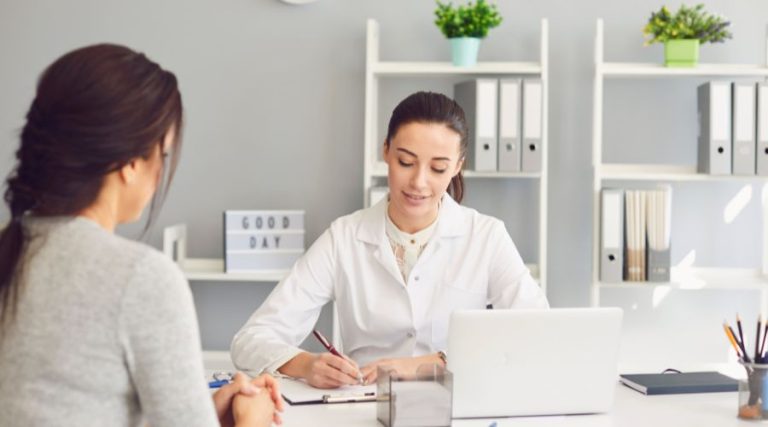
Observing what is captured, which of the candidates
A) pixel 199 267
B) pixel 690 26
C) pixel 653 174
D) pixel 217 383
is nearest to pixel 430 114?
pixel 217 383

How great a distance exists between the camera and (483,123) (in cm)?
333

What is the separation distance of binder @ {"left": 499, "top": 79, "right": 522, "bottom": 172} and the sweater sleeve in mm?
2284

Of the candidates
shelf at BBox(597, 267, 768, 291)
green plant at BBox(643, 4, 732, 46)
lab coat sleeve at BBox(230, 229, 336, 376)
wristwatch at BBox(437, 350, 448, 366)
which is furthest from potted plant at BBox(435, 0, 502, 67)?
wristwatch at BBox(437, 350, 448, 366)

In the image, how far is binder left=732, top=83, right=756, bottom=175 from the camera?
3309 millimetres

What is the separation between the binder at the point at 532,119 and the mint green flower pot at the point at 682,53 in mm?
451

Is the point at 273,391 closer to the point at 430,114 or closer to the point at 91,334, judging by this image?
the point at 91,334

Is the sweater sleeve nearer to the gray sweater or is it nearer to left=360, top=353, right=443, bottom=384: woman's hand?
the gray sweater

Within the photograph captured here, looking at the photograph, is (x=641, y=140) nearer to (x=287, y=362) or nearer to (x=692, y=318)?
(x=692, y=318)

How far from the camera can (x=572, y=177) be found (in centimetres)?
365

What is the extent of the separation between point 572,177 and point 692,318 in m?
0.67

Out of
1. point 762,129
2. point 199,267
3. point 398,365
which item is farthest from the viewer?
point 199,267

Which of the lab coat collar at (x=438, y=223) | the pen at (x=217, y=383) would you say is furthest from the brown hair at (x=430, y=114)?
the pen at (x=217, y=383)

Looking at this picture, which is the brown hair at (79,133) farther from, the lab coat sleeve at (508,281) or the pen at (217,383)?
the lab coat sleeve at (508,281)

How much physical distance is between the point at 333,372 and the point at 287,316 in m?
0.39
